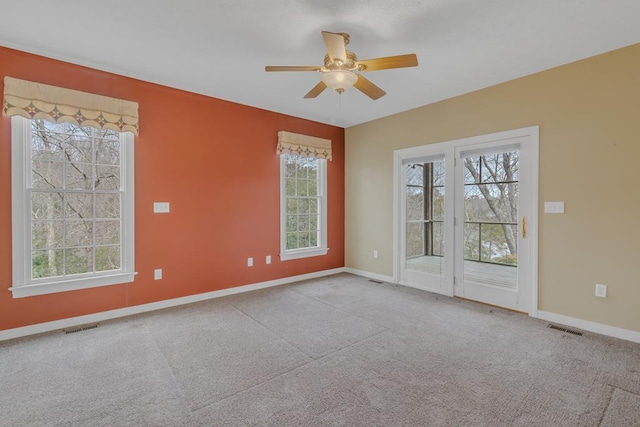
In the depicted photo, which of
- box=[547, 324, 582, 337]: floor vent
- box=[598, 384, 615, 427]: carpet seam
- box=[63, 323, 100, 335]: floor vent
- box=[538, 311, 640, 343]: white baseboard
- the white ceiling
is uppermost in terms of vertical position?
the white ceiling

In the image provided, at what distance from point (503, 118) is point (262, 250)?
3.59 metres

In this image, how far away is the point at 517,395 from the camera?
1.99m

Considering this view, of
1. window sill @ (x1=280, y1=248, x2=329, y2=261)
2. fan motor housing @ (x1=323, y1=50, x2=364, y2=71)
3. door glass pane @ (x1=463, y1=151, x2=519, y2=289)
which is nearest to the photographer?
fan motor housing @ (x1=323, y1=50, x2=364, y2=71)

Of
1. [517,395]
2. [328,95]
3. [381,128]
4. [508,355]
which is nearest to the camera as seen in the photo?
[517,395]

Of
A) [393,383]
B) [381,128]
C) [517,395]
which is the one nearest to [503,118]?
[381,128]

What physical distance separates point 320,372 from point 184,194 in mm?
2708

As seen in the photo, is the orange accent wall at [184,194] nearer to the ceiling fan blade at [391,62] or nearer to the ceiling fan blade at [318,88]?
the ceiling fan blade at [318,88]

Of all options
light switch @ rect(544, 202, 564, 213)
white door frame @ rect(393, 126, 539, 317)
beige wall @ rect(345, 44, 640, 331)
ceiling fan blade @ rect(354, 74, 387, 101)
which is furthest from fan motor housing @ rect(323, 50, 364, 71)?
light switch @ rect(544, 202, 564, 213)

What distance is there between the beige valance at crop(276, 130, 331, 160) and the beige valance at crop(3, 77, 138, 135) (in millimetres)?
1959

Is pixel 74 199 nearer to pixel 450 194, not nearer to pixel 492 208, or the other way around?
pixel 450 194

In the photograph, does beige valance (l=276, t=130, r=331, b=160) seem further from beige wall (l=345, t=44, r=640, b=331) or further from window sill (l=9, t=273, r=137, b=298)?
window sill (l=9, t=273, r=137, b=298)

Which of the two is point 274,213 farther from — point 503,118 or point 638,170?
point 638,170

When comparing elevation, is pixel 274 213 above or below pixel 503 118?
below

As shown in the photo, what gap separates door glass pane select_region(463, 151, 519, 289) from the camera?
3572 millimetres
